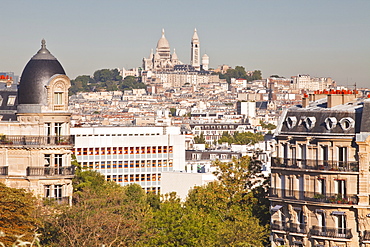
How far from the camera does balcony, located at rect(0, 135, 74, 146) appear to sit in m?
48.8

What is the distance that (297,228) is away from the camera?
48000 mm

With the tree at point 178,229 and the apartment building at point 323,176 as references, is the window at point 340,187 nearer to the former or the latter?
→ the apartment building at point 323,176

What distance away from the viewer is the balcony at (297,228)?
47.8m

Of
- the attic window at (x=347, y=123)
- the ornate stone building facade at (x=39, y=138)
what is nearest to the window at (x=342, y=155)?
the attic window at (x=347, y=123)

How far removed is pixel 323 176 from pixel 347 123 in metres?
2.53

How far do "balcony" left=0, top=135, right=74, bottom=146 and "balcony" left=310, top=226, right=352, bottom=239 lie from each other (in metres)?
11.4

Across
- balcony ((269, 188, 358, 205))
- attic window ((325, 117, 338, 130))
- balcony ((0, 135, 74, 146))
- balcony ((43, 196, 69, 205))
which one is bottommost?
balcony ((43, 196, 69, 205))

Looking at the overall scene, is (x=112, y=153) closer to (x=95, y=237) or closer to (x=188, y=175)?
(x=188, y=175)

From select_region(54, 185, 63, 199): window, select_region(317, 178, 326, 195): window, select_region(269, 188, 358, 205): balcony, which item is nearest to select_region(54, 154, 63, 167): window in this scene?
select_region(54, 185, 63, 199): window

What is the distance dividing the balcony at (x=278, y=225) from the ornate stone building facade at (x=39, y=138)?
9.11 m

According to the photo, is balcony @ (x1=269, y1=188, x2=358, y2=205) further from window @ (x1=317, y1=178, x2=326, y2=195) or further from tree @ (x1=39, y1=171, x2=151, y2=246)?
tree @ (x1=39, y1=171, x2=151, y2=246)

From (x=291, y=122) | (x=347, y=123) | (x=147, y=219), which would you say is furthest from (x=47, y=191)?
(x=347, y=123)

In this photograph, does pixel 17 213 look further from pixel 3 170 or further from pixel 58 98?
pixel 58 98

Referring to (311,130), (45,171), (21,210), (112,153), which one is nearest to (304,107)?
(311,130)
